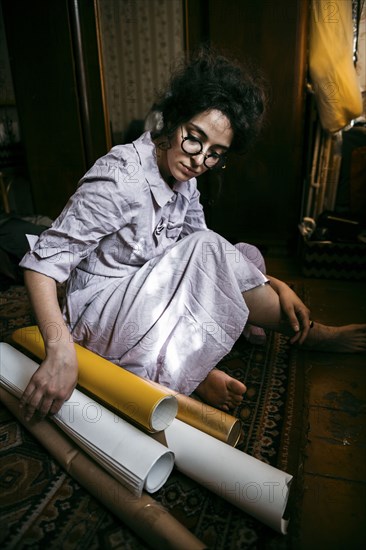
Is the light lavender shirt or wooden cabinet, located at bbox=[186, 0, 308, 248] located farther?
wooden cabinet, located at bbox=[186, 0, 308, 248]

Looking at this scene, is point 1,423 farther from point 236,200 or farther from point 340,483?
point 236,200

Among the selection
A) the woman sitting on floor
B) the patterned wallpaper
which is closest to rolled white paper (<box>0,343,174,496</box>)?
the woman sitting on floor

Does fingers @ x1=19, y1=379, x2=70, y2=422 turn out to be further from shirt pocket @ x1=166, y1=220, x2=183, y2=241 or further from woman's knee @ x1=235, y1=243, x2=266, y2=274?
woman's knee @ x1=235, y1=243, x2=266, y2=274

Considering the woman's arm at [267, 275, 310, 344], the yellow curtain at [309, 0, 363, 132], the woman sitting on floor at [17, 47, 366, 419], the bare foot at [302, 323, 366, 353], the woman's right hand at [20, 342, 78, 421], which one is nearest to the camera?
the woman's right hand at [20, 342, 78, 421]

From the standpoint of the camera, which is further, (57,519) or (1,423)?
(1,423)

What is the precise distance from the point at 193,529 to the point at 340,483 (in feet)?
1.16

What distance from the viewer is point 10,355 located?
1112 millimetres

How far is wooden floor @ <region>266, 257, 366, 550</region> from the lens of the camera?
2.55 ft

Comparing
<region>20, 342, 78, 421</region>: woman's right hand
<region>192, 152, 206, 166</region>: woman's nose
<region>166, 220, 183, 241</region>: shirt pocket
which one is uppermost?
<region>192, 152, 206, 166</region>: woman's nose

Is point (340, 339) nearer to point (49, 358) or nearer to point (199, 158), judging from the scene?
point (199, 158)

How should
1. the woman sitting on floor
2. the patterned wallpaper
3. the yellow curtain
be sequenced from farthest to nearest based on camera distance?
1. the patterned wallpaper
2. the yellow curtain
3. the woman sitting on floor

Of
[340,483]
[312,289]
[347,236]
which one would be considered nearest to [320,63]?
[347,236]

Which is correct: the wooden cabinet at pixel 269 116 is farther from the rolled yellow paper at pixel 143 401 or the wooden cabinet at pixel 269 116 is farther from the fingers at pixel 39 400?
the fingers at pixel 39 400

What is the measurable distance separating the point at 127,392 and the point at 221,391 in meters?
0.28
